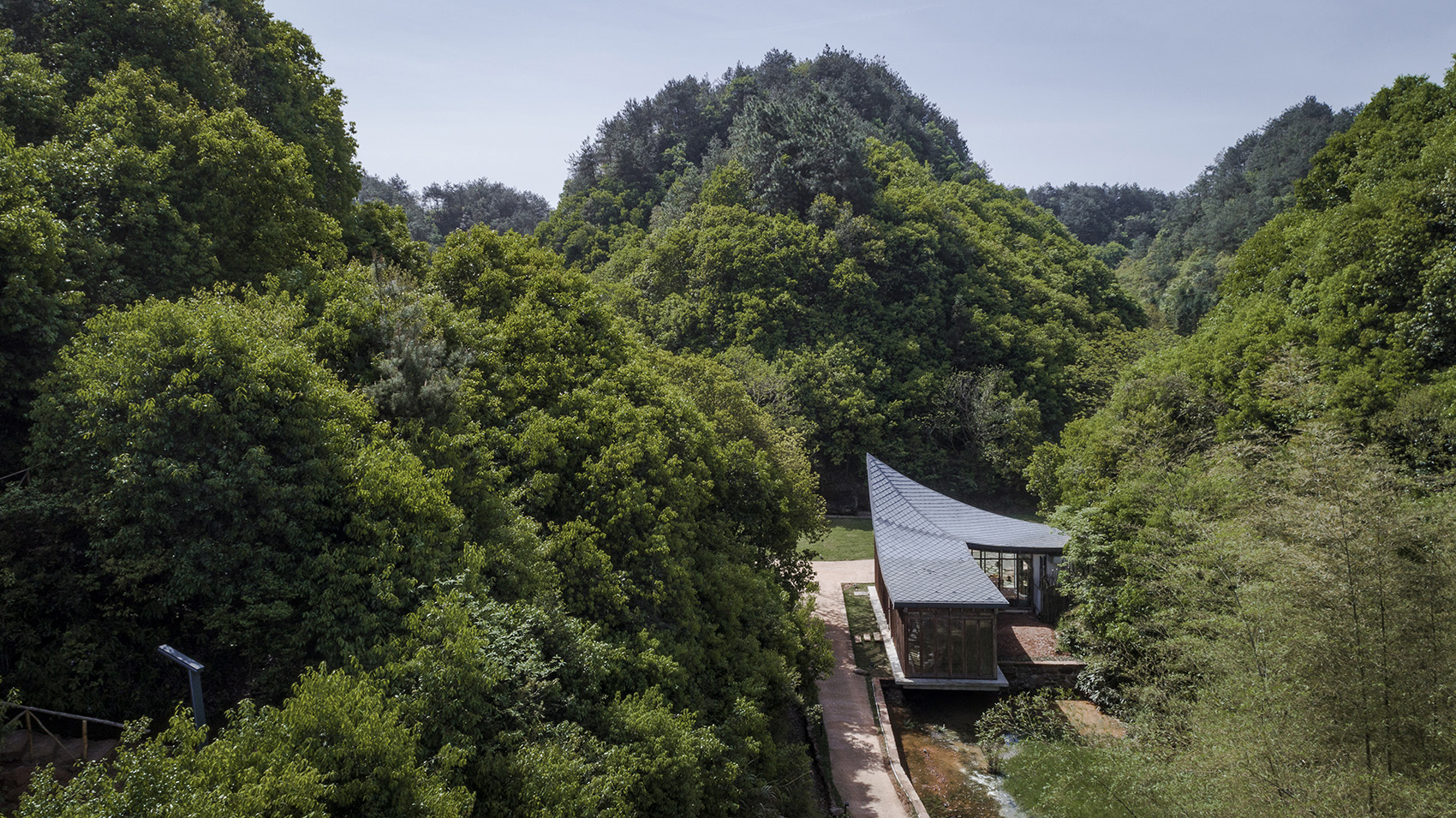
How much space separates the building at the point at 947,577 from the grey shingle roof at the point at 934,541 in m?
0.02

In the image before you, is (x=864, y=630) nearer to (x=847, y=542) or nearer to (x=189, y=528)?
(x=847, y=542)

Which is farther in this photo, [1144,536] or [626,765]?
[1144,536]

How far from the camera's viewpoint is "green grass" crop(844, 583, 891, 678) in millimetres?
20438

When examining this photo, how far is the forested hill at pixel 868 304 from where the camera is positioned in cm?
3419

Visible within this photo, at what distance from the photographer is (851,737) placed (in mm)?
16844

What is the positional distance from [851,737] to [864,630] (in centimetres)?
598

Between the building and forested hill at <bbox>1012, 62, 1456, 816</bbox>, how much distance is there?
A: 79.9 inches

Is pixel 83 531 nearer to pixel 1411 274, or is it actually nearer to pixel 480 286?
pixel 480 286

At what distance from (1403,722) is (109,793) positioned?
13040mm

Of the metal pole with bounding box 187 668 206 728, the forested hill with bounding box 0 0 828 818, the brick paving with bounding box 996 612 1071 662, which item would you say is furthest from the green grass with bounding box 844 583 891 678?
the metal pole with bounding box 187 668 206 728

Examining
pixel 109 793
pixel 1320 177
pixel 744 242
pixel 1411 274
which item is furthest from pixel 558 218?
pixel 109 793

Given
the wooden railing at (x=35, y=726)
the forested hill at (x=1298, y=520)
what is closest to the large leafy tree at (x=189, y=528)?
the wooden railing at (x=35, y=726)

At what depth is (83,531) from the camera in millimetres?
10148

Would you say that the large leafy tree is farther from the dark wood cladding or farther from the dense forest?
the dark wood cladding
